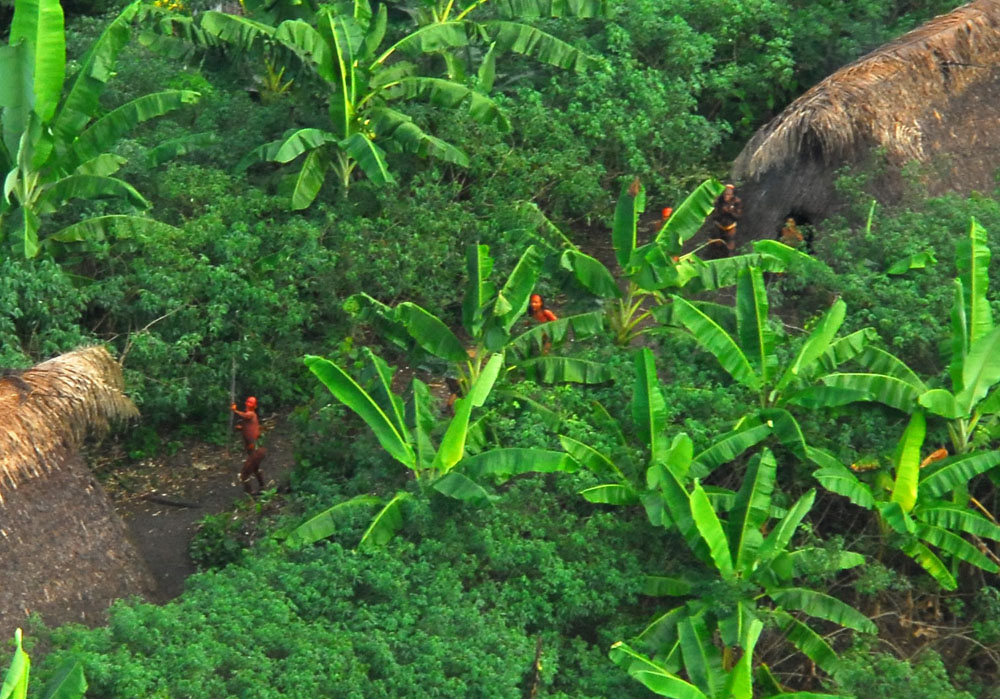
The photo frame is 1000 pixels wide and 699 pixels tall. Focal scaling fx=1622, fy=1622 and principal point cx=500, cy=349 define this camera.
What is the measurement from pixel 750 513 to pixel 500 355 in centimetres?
226

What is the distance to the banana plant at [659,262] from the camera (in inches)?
523

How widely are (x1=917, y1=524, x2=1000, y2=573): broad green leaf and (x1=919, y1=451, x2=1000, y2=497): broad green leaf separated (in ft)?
0.87

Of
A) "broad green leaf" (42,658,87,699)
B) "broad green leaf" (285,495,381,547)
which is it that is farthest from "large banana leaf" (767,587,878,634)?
"broad green leaf" (42,658,87,699)

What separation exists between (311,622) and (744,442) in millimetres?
3371

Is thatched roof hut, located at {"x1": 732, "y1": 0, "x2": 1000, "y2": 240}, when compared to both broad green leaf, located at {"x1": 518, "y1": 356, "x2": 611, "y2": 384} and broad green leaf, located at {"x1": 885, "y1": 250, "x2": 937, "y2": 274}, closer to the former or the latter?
broad green leaf, located at {"x1": 885, "y1": 250, "x2": 937, "y2": 274}

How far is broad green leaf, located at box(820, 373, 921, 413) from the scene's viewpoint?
1202 cm

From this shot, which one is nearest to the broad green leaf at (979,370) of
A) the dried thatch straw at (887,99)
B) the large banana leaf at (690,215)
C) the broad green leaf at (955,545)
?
the broad green leaf at (955,545)

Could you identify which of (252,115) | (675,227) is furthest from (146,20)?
(675,227)

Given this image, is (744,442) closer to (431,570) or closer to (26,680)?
(431,570)

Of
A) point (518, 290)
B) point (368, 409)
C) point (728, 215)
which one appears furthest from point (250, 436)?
point (728, 215)

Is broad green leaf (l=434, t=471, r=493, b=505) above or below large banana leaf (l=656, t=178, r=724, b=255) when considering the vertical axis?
below

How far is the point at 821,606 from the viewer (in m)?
11.2

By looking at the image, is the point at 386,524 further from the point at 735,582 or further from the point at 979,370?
the point at 979,370

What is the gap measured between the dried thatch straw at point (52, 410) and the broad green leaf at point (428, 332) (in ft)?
7.19
